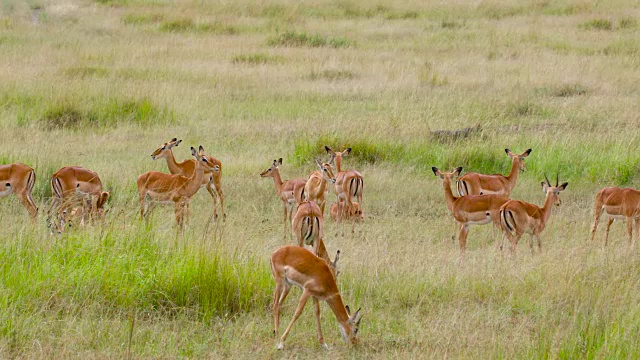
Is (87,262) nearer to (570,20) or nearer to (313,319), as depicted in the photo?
(313,319)

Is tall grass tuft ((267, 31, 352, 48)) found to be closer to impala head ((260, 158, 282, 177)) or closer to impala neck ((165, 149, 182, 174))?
impala neck ((165, 149, 182, 174))

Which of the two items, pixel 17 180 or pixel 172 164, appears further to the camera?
pixel 172 164

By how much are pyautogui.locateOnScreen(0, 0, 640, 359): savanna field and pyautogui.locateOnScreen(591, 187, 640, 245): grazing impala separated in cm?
18

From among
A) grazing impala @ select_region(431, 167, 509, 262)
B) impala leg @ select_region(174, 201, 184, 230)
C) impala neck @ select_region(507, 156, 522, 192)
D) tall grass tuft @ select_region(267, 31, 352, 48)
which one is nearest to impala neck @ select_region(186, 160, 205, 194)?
impala leg @ select_region(174, 201, 184, 230)

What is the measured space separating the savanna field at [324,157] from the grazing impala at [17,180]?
8.6 inches

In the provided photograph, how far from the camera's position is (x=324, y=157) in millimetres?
10555

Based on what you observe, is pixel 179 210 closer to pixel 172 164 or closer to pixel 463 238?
pixel 172 164

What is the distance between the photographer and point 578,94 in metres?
14.6

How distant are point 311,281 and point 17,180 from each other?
12.8ft

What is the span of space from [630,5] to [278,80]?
1444 cm

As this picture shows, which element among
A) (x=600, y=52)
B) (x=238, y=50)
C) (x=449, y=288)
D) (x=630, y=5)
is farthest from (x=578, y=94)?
(x=630, y=5)

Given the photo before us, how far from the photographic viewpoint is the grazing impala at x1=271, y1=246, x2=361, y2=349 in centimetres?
479

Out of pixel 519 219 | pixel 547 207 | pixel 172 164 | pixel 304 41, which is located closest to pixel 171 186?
pixel 172 164

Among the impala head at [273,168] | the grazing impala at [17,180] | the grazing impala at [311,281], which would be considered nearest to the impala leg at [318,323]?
the grazing impala at [311,281]
